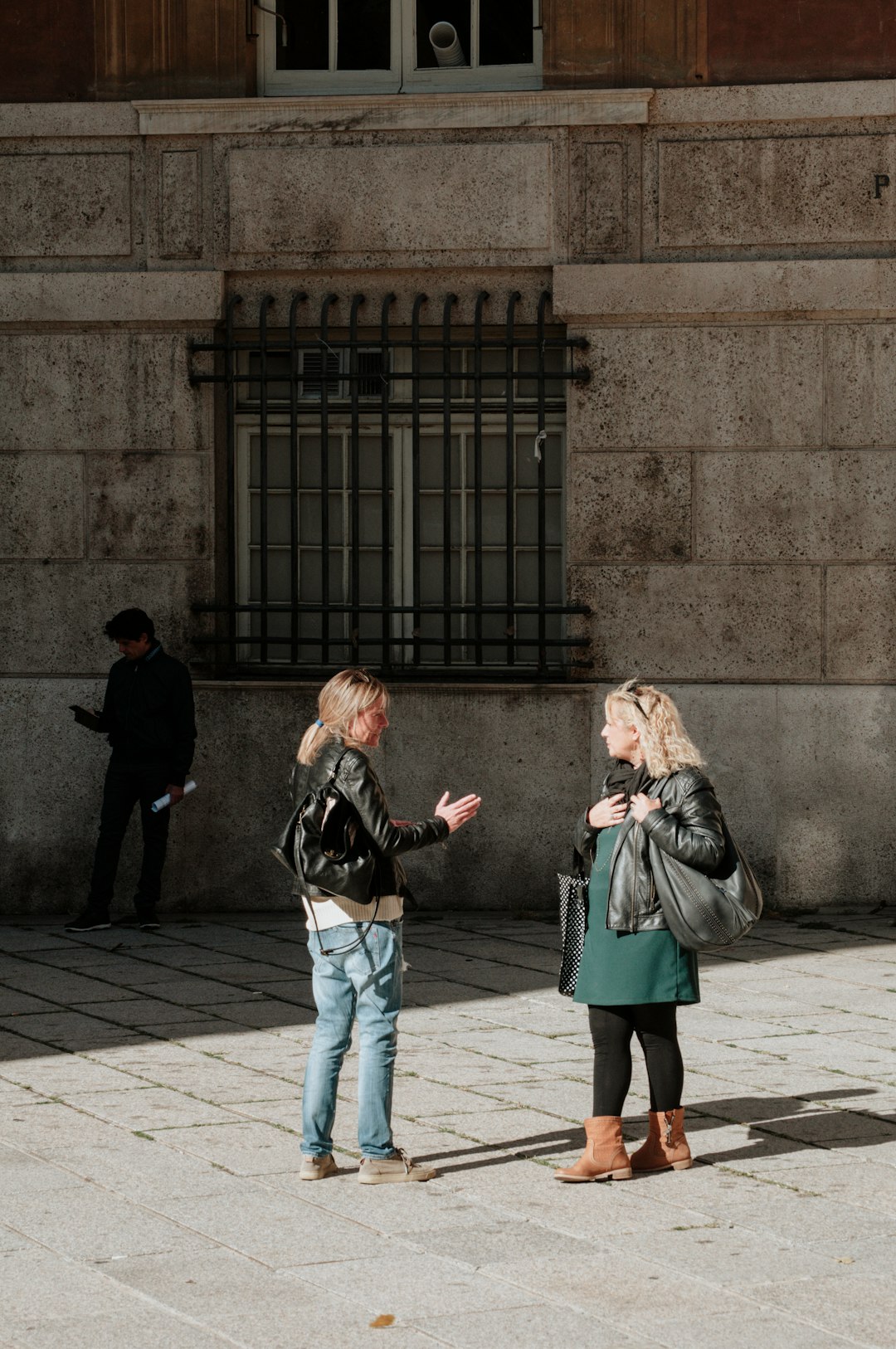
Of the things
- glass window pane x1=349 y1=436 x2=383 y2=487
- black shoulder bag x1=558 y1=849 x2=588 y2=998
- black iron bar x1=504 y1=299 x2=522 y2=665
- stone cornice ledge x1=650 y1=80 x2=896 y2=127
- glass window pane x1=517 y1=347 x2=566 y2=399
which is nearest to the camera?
black shoulder bag x1=558 y1=849 x2=588 y2=998

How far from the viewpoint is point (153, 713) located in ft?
34.4

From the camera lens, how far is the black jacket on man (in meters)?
10.5

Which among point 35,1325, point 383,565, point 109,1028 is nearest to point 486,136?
point 383,565

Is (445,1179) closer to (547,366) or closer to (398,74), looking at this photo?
(547,366)

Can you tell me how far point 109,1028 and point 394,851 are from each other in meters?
2.78

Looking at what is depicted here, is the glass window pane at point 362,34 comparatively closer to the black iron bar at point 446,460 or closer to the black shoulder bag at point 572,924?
the black iron bar at point 446,460

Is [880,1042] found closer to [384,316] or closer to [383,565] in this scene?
[383,565]

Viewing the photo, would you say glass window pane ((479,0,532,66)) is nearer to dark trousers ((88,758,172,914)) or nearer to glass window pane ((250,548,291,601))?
glass window pane ((250,548,291,601))

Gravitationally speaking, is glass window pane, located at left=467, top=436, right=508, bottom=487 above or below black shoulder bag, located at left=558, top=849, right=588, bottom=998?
above

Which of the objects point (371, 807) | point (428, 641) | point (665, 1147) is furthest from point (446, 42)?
point (665, 1147)

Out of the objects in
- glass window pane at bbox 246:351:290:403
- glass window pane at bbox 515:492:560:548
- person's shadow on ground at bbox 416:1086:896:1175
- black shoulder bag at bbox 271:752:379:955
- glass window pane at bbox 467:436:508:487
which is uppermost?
glass window pane at bbox 246:351:290:403

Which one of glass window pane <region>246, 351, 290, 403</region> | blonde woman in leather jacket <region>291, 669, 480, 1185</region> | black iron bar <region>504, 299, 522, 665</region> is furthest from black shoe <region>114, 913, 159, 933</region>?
blonde woman in leather jacket <region>291, 669, 480, 1185</region>

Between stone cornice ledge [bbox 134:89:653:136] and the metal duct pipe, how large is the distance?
41 centimetres

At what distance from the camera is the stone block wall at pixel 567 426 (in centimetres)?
1073
